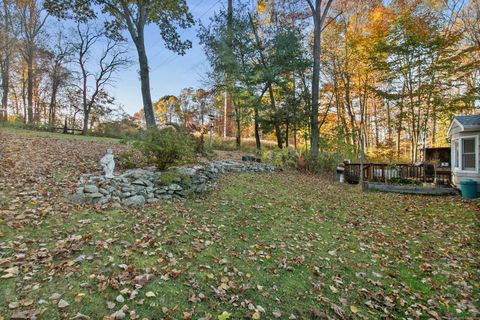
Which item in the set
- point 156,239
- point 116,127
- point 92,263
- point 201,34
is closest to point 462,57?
point 201,34

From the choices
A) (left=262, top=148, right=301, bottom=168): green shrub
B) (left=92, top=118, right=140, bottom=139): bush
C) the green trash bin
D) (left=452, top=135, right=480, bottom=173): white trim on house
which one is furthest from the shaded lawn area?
(left=92, top=118, right=140, bottom=139): bush

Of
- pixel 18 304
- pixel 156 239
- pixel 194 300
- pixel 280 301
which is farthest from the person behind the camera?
pixel 156 239

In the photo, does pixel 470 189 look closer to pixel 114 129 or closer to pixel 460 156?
pixel 460 156

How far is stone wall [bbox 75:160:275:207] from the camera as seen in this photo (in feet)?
14.7

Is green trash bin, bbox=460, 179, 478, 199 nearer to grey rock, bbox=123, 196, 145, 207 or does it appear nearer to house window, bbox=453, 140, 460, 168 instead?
house window, bbox=453, 140, 460, 168

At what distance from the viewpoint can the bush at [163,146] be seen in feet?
18.8

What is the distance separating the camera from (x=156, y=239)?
349 centimetres

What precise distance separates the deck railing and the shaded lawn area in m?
5.22

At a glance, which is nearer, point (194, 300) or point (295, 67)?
point (194, 300)

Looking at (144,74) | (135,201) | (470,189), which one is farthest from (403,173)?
(144,74)

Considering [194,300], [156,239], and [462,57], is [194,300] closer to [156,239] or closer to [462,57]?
[156,239]

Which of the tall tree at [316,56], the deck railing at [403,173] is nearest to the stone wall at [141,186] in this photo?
the deck railing at [403,173]

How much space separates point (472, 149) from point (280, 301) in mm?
10753

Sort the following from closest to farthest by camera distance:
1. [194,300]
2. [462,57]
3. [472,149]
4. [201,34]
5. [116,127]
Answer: [194,300] < [472,149] < [462,57] < [201,34] < [116,127]
